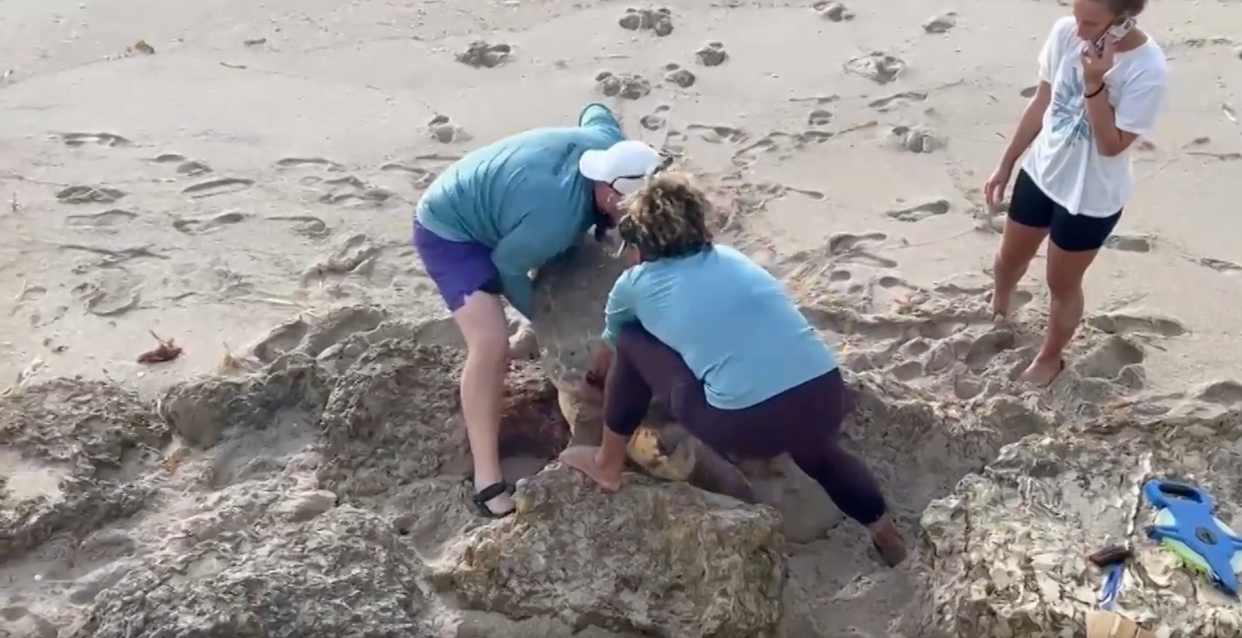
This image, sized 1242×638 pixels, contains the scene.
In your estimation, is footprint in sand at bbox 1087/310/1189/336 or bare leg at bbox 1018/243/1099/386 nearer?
bare leg at bbox 1018/243/1099/386

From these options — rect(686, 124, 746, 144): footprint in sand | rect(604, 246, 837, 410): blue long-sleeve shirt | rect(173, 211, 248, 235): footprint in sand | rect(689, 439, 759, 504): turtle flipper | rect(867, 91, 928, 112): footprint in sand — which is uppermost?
rect(604, 246, 837, 410): blue long-sleeve shirt

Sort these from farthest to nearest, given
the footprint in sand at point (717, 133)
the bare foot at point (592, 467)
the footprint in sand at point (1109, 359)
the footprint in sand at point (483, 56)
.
→ the footprint in sand at point (483, 56), the footprint in sand at point (717, 133), the footprint in sand at point (1109, 359), the bare foot at point (592, 467)

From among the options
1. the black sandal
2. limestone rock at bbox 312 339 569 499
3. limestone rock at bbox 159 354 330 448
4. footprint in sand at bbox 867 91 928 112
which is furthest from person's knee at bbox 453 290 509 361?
footprint in sand at bbox 867 91 928 112

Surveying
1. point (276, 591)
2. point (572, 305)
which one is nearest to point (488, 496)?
point (572, 305)

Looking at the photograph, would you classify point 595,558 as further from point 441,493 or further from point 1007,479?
point 1007,479

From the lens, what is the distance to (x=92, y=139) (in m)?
5.42

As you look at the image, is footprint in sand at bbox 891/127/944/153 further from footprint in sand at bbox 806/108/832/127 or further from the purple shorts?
the purple shorts

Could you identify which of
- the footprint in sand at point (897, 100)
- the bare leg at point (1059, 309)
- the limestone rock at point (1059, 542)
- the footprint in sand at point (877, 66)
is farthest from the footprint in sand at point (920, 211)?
the limestone rock at point (1059, 542)

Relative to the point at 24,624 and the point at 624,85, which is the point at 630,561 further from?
the point at 624,85

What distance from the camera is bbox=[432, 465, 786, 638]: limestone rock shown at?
9.37 ft

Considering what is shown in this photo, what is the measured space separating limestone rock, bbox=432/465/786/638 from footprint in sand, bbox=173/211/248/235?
232 centimetres

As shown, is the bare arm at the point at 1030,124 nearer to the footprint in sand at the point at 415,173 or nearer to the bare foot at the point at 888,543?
the bare foot at the point at 888,543

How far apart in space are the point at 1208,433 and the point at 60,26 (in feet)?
19.2

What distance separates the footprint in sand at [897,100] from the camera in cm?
548
